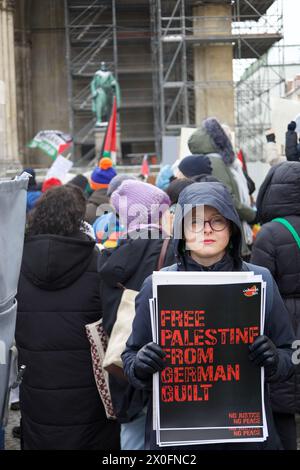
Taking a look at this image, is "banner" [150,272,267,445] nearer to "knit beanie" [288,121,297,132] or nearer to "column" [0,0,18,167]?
"knit beanie" [288,121,297,132]

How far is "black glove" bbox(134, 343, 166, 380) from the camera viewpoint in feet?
6.79

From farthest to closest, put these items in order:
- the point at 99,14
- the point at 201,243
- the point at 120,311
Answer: the point at 99,14, the point at 120,311, the point at 201,243

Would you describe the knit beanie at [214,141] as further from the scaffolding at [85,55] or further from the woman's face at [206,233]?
the scaffolding at [85,55]

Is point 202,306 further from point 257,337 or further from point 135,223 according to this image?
point 135,223

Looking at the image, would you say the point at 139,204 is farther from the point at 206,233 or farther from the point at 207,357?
the point at 207,357

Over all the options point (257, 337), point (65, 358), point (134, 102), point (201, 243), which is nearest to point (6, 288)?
point (201, 243)

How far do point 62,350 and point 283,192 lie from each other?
1192 mm

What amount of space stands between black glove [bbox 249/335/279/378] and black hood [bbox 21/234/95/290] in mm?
1309

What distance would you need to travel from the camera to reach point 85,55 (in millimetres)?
24219

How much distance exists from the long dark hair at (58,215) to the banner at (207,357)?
1291mm

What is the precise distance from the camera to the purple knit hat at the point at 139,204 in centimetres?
312

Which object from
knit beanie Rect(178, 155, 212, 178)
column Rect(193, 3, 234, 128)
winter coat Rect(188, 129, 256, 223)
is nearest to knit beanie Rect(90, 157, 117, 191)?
winter coat Rect(188, 129, 256, 223)

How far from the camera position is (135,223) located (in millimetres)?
3088

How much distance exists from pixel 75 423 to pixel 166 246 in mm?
922
